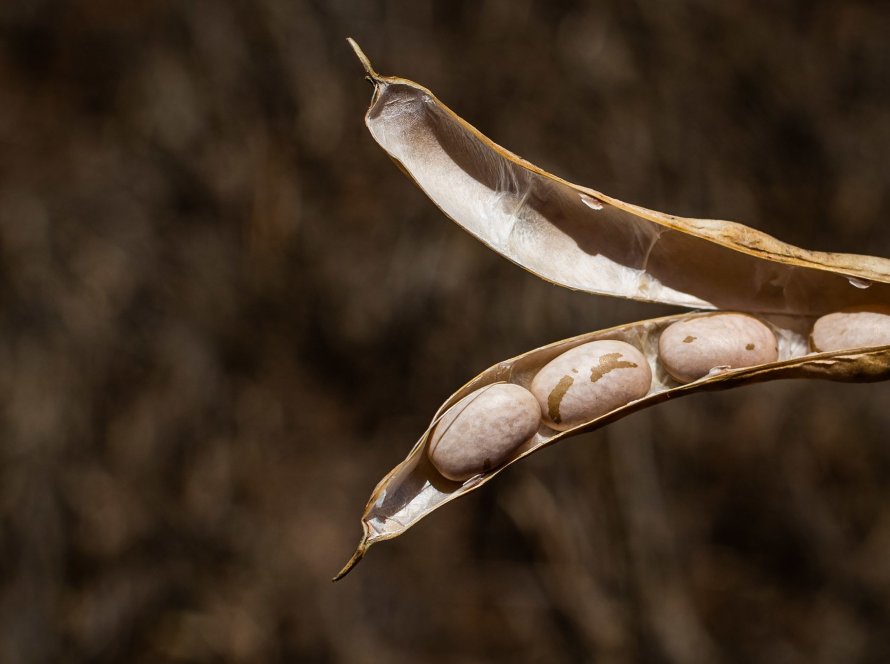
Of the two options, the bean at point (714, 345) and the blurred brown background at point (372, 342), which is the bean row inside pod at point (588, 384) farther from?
the blurred brown background at point (372, 342)

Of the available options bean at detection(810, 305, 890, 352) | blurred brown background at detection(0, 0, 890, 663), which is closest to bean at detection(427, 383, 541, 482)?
bean at detection(810, 305, 890, 352)

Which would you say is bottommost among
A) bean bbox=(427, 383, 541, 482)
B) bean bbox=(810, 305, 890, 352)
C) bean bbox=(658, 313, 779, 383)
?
bean bbox=(810, 305, 890, 352)

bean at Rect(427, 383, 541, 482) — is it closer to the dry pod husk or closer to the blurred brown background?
the dry pod husk

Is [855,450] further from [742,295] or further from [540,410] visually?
[540,410]

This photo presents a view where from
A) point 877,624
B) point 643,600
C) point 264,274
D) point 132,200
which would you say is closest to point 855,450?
point 877,624

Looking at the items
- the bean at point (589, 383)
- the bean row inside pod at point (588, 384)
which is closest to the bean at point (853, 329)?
the bean row inside pod at point (588, 384)

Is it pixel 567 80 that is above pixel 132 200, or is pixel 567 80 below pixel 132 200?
below
